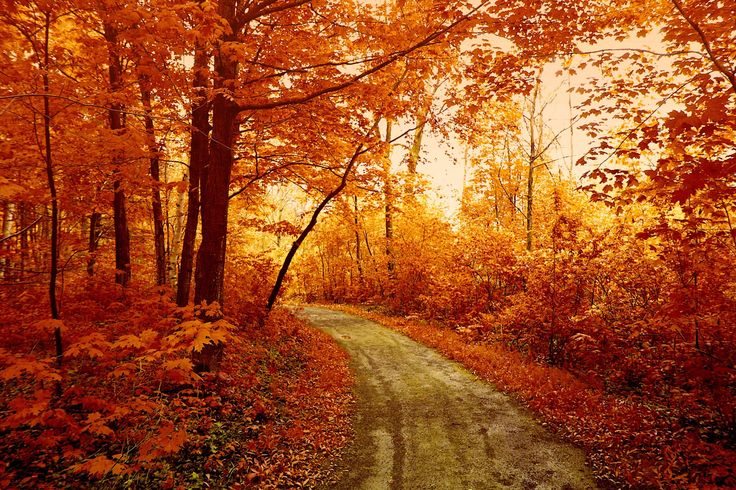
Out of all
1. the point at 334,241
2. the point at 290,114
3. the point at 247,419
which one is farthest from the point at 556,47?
the point at 334,241

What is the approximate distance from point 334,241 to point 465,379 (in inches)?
885

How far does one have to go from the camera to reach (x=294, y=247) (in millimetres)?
14055

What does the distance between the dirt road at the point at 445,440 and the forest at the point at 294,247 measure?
594 millimetres

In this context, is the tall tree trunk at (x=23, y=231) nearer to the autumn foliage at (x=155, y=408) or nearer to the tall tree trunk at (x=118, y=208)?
the autumn foliage at (x=155, y=408)

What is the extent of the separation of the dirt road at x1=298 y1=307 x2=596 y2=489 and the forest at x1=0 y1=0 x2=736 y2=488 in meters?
0.59

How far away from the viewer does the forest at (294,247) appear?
5.74 metres

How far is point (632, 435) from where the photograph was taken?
736cm

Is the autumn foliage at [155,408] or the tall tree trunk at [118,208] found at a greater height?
the tall tree trunk at [118,208]

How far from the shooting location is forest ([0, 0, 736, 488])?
18.8 feet

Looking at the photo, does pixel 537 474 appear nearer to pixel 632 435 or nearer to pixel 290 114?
pixel 632 435

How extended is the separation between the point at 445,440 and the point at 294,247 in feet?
28.3

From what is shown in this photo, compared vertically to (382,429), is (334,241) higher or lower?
higher

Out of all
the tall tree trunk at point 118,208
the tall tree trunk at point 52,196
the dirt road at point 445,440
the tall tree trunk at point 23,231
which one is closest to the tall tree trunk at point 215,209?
the tall tree trunk at point 52,196

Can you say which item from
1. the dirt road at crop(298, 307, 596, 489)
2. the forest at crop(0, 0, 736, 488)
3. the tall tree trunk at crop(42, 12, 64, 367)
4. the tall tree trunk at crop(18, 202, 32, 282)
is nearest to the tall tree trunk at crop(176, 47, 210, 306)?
the forest at crop(0, 0, 736, 488)
